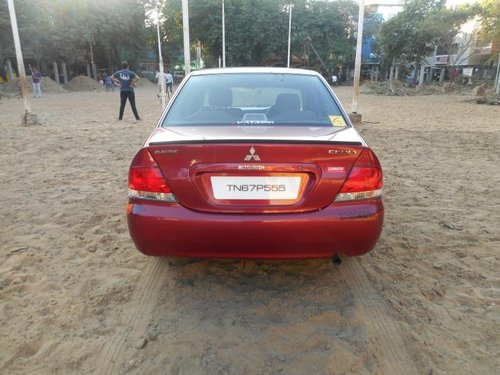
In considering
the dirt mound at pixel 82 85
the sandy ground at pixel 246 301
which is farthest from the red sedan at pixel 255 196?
the dirt mound at pixel 82 85

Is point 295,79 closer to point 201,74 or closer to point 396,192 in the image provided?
point 201,74

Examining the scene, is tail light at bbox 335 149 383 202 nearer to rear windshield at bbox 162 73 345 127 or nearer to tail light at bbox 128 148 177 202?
rear windshield at bbox 162 73 345 127

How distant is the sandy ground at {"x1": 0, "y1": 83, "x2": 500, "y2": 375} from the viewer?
239cm

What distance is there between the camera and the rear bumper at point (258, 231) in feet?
8.38

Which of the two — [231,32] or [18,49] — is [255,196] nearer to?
[18,49]

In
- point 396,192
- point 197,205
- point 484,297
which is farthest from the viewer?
point 396,192

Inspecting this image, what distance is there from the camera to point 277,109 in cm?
342

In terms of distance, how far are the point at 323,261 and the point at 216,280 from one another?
914 mm

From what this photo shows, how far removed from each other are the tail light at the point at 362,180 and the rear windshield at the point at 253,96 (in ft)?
1.94

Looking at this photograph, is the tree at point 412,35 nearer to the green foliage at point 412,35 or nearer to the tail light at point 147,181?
the green foliage at point 412,35

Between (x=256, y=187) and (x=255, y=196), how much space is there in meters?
0.06

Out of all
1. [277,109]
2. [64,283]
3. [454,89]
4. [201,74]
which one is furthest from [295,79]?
[454,89]

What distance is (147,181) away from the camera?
2.67m

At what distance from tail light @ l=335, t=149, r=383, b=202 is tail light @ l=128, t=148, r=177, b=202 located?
1.06 metres
